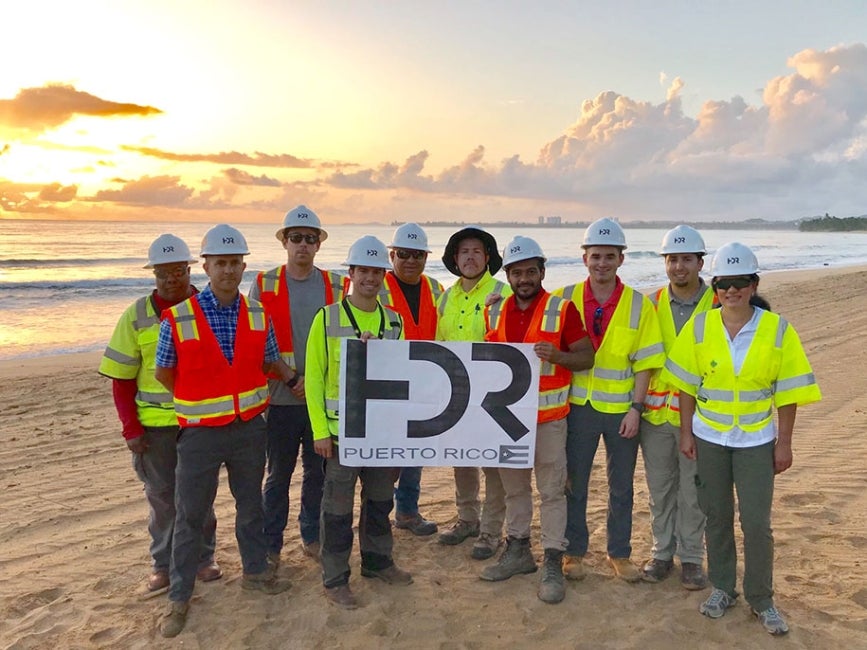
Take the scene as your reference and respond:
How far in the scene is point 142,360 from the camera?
4.56 m

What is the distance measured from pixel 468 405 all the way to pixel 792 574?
2.89 metres

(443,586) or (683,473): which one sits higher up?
(683,473)

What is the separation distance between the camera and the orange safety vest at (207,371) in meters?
4.24

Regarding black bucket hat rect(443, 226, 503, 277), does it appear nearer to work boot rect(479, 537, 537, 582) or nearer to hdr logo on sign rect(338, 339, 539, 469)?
hdr logo on sign rect(338, 339, 539, 469)

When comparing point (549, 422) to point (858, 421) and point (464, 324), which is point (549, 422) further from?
point (858, 421)

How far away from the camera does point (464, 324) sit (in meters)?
5.23

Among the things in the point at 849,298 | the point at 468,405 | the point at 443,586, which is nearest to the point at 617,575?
the point at 443,586

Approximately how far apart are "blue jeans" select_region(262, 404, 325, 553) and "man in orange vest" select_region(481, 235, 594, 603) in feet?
4.96

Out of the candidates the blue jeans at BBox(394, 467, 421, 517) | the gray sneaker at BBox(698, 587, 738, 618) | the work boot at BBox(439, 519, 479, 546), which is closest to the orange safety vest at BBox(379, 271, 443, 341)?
the blue jeans at BBox(394, 467, 421, 517)

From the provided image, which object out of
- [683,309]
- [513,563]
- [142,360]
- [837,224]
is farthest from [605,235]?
[837,224]

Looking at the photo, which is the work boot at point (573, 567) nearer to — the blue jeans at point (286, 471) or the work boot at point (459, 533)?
the work boot at point (459, 533)

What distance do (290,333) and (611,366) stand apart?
245 centimetres

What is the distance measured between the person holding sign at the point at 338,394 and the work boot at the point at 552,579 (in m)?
1.27

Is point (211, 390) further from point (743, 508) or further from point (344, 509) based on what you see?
point (743, 508)
